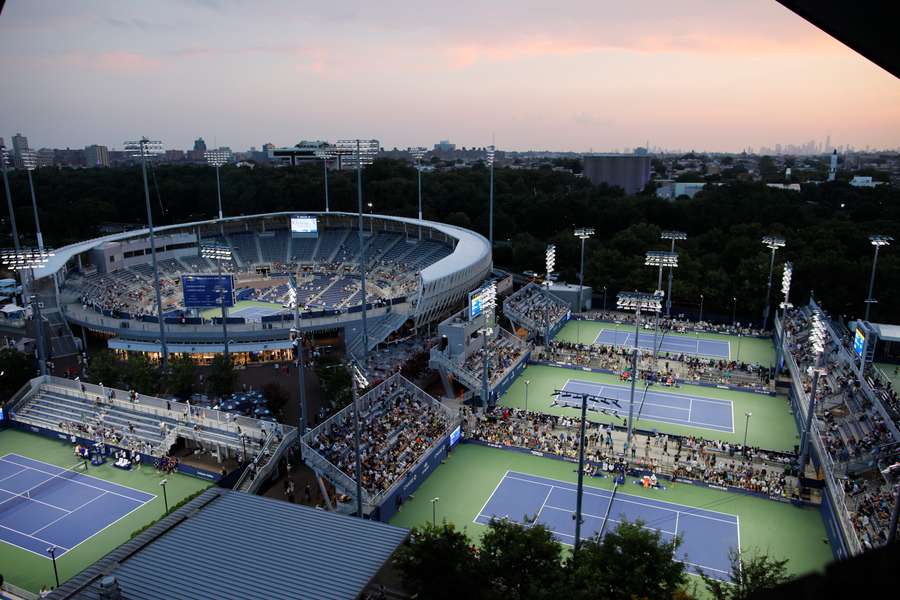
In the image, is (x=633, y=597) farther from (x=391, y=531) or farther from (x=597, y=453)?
(x=597, y=453)

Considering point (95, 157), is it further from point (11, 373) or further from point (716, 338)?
point (716, 338)

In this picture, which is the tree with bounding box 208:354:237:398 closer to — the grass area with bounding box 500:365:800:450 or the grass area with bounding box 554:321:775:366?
the grass area with bounding box 500:365:800:450

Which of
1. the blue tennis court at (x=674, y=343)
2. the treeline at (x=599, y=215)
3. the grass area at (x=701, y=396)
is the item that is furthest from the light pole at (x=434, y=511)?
the treeline at (x=599, y=215)

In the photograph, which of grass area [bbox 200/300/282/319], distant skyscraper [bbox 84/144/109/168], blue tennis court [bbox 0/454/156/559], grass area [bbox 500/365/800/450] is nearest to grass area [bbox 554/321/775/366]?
grass area [bbox 500/365/800/450]

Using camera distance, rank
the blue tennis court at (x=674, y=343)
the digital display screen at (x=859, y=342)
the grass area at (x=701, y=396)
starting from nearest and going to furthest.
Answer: the grass area at (x=701, y=396) < the digital display screen at (x=859, y=342) < the blue tennis court at (x=674, y=343)

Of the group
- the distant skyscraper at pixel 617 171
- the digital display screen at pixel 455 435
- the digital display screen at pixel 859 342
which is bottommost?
the digital display screen at pixel 455 435

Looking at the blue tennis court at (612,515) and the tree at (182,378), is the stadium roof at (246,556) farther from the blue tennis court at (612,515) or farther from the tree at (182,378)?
the tree at (182,378)

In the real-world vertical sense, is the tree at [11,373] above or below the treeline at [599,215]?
below

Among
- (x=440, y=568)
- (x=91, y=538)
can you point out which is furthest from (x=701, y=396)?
(x=91, y=538)
